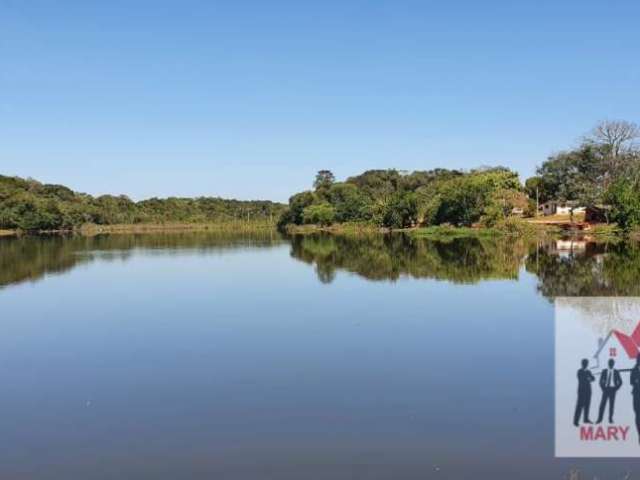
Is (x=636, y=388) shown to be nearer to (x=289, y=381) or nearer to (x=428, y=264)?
(x=289, y=381)

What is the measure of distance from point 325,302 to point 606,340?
8099mm

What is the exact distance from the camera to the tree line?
52438 millimetres

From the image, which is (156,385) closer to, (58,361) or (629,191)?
(58,361)

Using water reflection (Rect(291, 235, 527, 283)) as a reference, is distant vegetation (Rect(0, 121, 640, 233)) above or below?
above

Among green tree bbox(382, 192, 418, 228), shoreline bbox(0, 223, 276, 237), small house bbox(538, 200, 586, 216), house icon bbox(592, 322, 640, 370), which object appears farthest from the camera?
shoreline bbox(0, 223, 276, 237)

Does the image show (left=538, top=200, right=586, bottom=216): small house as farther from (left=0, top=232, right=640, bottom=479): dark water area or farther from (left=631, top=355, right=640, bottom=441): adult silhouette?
(left=631, top=355, right=640, bottom=441): adult silhouette

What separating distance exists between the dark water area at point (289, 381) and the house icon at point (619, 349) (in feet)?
3.10

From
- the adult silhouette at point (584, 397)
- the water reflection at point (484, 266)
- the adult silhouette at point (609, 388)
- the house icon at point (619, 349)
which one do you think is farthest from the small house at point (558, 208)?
the adult silhouette at point (584, 397)

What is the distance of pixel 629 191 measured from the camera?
4359 cm

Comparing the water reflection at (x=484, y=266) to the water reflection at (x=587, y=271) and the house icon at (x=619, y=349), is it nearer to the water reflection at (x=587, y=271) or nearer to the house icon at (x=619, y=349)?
the water reflection at (x=587, y=271)

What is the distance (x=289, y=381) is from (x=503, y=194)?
177 feet

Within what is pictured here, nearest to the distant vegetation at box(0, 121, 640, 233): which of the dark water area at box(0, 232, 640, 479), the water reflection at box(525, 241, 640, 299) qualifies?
the water reflection at box(525, 241, 640, 299)

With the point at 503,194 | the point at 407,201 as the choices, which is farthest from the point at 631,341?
the point at 407,201

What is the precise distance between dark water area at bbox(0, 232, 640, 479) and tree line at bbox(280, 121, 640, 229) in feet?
114
